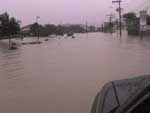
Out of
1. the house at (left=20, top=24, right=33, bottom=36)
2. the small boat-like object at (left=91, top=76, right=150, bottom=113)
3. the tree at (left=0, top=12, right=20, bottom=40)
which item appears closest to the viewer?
the small boat-like object at (left=91, top=76, right=150, bottom=113)

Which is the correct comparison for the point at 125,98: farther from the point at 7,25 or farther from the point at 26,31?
the point at 26,31

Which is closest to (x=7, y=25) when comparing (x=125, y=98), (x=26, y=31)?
(x=26, y=31)

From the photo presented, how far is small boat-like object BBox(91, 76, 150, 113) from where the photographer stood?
2.22 metres

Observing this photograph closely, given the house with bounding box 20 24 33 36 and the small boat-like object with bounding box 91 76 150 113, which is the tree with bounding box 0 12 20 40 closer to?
the house with bounding box 20 24 33 36

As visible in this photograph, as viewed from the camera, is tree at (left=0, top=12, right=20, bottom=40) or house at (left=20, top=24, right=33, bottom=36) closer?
tree at (left=0, top=12, right=20, bottom=40)

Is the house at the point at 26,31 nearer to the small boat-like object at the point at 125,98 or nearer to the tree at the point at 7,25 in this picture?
the tree at the point at 7,25

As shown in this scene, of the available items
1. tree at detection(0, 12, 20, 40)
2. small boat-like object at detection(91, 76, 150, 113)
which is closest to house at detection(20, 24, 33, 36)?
tree at detection(0, 12, 20, 40)

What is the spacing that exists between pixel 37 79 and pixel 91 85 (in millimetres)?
3556

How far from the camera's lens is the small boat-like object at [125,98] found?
87.4 inches

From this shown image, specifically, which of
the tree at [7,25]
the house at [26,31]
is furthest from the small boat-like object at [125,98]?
the house at [26,31]

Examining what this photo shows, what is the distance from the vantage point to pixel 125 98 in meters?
2.87

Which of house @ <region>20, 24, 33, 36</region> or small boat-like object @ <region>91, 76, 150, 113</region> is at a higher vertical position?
small boat-like object @ <region>91, 76, 150, 113</region>

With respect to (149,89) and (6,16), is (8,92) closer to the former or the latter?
(149,89)

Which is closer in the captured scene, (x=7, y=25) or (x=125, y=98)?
(x=125, y=98)
